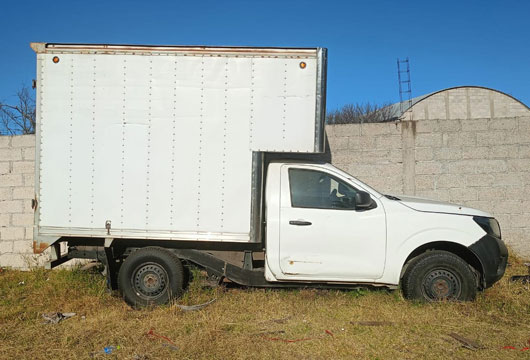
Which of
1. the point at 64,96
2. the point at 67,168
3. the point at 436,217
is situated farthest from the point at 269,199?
the point at 64,96

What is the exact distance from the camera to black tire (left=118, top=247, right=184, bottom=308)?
5793mm

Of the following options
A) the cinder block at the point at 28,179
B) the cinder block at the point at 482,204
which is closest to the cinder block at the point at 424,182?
the cinder block at the point at 482,204

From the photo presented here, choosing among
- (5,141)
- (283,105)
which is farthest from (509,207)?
(5,141)

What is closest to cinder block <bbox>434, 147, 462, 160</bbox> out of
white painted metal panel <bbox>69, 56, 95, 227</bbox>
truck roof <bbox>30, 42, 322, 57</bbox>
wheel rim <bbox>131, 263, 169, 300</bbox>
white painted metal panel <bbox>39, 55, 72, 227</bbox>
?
truck roof <bbox>30, 42, 322, 57</bbox>

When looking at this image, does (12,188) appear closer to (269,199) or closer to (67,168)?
(67,168)

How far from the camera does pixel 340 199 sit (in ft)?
18.7

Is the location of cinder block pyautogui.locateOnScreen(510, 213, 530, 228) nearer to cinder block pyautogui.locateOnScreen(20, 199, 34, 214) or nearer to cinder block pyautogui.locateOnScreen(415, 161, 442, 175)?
cinder block pyautogui.locateOnScreen(415, 161, 442, 175)

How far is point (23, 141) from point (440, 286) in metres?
7.35

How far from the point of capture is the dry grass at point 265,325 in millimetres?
4410

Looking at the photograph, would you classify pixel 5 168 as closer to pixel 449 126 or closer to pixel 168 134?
pixel 168 134

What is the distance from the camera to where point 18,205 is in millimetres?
7926

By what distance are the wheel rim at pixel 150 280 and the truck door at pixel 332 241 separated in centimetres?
159

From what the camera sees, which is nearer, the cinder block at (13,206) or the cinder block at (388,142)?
the cinder block at (13,206)

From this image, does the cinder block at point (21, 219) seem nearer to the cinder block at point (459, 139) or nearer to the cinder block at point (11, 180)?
the cinder block at point (11, 180)
